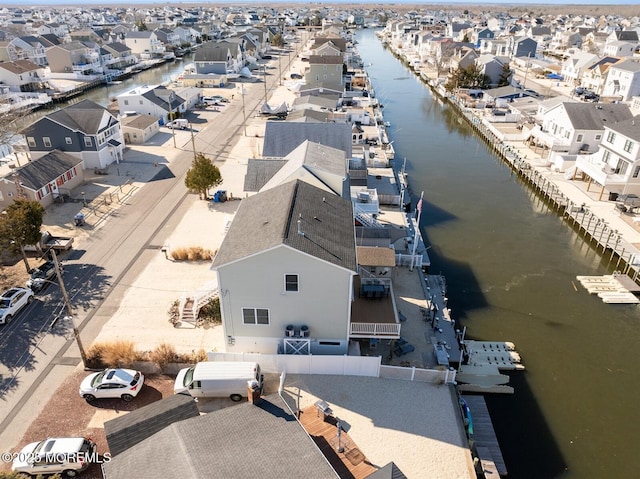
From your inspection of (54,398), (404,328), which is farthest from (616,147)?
(54,398)

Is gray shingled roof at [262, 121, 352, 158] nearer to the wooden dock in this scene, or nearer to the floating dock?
the floating dock

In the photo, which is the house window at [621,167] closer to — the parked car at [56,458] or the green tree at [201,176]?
the green tree at [201,176]

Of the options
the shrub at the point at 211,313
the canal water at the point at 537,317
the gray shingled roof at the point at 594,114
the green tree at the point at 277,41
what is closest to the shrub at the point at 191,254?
the shrub at the point at 211,313

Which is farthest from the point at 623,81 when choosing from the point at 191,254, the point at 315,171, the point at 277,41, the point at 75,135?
the point at 277,41

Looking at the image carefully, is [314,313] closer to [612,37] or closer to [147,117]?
[147,117]

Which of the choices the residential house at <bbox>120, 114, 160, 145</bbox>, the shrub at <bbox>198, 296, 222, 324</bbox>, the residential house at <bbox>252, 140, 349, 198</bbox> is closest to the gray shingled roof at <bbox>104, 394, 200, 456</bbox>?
the shrub at <bbox>198, 296, 222, 324</bbox>
